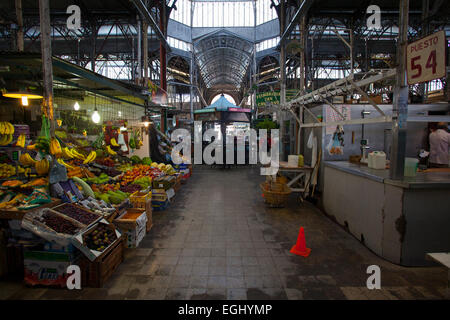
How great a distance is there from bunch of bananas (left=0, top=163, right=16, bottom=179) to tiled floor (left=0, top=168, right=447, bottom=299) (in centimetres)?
232

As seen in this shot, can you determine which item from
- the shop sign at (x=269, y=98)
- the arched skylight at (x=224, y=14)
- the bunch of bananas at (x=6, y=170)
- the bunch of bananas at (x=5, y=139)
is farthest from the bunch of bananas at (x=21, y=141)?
the arched skylight at (x=224, y=14)

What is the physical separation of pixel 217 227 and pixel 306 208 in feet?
9.29

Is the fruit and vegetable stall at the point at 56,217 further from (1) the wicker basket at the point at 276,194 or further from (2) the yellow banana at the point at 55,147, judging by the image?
(1) the wicker basket at the point at 276,194

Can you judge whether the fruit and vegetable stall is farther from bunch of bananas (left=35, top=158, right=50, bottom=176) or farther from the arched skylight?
the arched skylight

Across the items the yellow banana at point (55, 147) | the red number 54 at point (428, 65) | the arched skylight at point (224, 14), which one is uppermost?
the arched skylight at point (224, 14)

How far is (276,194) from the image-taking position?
21.1ft

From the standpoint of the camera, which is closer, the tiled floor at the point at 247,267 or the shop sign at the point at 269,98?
the tiled floor at the point at 247,267

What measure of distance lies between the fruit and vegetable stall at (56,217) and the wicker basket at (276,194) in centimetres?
321

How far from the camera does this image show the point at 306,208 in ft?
21.8

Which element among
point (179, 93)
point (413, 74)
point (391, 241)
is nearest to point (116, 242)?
point (391, 241)

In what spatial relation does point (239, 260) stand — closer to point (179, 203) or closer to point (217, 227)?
point (217, 227)

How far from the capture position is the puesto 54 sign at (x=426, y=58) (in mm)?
2750

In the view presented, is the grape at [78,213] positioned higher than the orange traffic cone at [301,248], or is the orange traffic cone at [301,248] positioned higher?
the grape at [78,213]
